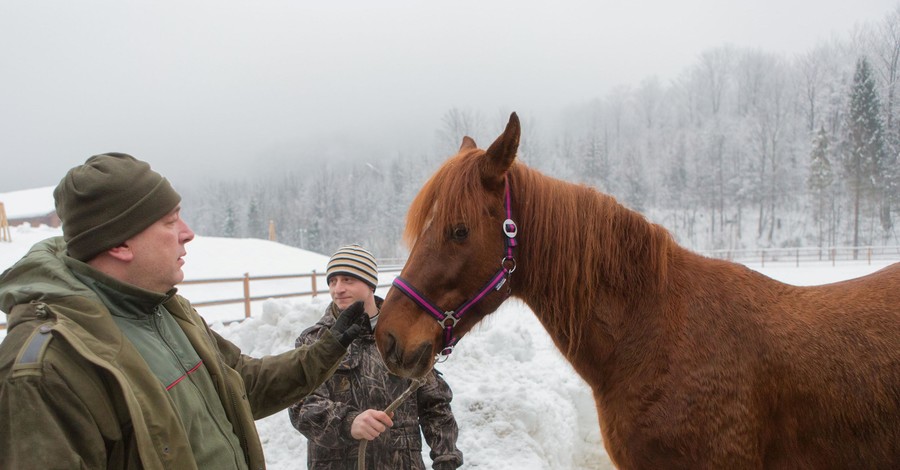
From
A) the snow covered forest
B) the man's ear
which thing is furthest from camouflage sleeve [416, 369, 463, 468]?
the snow covered forest

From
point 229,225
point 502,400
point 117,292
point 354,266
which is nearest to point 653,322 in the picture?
point 354,266

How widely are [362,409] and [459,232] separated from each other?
1.19 metres

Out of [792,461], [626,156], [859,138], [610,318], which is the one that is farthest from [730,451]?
[626,156]

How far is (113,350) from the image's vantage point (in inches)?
47.5

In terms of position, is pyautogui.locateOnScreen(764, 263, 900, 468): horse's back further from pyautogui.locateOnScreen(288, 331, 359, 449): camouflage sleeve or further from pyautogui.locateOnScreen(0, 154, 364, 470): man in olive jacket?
pyautogui.locateOnScreen(0, 154, 364, 470): man in olive jacket

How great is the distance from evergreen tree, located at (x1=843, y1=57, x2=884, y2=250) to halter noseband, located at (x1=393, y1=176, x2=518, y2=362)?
38154mm

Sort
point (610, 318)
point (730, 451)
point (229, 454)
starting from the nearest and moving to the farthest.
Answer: point (229, 454), point (730, 451), point (610, 318)

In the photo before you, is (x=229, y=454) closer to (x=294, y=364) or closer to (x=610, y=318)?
(x=294, y=364)

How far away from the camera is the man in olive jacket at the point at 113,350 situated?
41.4 inches

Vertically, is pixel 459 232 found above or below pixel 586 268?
above

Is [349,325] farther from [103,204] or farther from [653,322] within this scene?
[653,322]

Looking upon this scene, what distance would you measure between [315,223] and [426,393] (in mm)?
58242

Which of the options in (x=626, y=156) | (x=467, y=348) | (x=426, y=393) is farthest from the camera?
(x=626, y=156)

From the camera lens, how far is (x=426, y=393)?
8.93 feet
